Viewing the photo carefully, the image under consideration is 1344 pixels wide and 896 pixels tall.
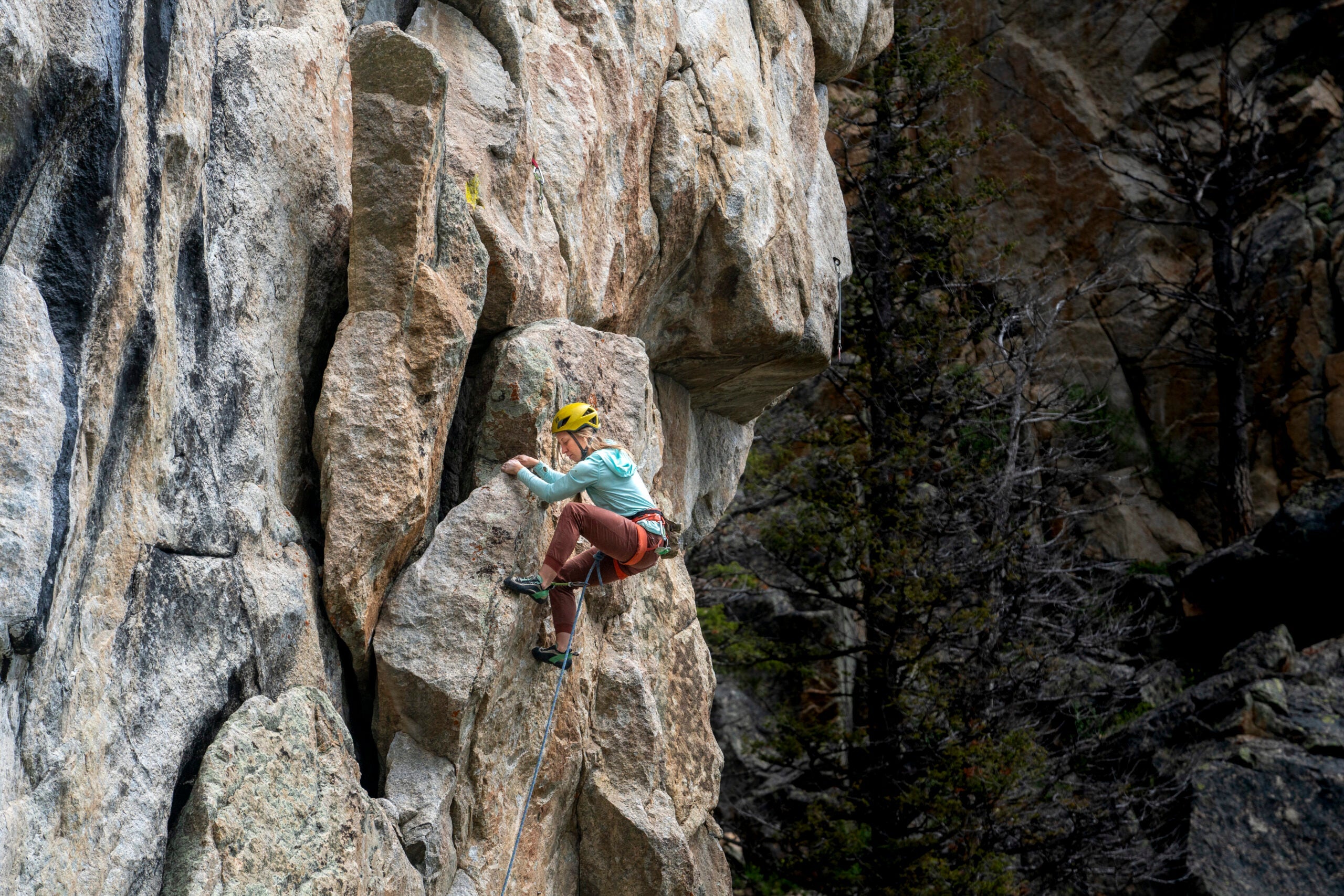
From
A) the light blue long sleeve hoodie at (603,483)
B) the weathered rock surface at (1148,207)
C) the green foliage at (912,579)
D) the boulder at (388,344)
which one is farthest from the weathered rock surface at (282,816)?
the weathered rock surface at (1148,207)

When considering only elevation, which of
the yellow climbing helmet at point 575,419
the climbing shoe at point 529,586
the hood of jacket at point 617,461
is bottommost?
the climbing shoe at point 529,586

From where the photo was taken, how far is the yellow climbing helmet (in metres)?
6.23

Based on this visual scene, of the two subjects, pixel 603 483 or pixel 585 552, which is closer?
pixel 603 483

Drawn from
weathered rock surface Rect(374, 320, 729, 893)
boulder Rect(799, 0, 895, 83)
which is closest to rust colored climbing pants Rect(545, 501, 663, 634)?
weathered rock surface Rect(374, 320, 729, 893)

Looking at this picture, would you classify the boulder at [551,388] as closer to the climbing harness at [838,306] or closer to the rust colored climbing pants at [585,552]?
the rust colored climbing pants at [585,552]

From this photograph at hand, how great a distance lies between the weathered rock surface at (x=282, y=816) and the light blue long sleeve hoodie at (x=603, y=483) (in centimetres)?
154

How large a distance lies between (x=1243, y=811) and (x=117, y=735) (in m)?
12.0

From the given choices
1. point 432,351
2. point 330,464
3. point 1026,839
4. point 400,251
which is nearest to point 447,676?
point 330,464

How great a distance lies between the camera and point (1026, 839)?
11.5m

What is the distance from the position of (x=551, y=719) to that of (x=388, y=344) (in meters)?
2.25

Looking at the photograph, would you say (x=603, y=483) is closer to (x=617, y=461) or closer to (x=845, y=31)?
(x=617, y=461)

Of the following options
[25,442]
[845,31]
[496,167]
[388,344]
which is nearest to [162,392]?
[25,442]

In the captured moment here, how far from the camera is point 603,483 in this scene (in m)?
6.32

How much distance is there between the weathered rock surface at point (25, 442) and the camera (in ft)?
11.6
